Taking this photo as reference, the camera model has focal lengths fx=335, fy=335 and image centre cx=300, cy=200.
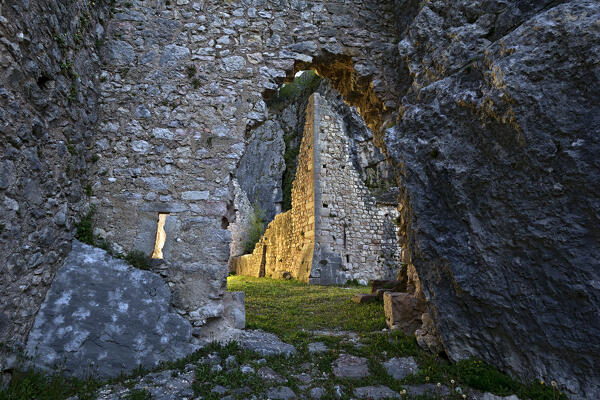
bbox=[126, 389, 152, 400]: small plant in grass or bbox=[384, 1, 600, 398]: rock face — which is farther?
bbox=[126, 389, 152, 400]: small plant in grass

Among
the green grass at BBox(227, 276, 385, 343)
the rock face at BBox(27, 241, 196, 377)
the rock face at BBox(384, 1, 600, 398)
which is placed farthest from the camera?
the green grass at BBox(227, 276, 385, 343)

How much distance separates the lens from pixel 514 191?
2904mm

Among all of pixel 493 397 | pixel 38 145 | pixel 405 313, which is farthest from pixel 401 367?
pixel 38 145

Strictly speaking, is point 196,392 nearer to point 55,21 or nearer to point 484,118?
point 484,118

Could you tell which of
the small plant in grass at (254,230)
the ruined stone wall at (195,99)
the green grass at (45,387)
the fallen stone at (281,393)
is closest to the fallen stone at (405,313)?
the fallen stone at (281,393)

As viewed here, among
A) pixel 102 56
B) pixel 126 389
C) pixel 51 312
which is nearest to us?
pixel 126 389

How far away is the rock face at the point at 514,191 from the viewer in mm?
2557

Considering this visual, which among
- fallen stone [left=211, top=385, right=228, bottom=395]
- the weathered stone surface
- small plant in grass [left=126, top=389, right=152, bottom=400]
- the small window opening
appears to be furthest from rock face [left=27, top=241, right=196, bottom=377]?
the weathered stone surface

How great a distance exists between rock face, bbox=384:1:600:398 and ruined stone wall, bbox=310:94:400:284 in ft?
26.2

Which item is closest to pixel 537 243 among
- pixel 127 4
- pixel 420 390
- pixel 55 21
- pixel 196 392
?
pixel 420 390

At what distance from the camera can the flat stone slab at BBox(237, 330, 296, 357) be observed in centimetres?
364

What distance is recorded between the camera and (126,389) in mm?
2932

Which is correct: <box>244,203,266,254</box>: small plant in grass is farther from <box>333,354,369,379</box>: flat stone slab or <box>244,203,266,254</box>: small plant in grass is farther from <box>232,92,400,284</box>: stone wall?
<box>333,354,369,379</box>: flat stone slab

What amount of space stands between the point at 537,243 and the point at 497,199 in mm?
478
